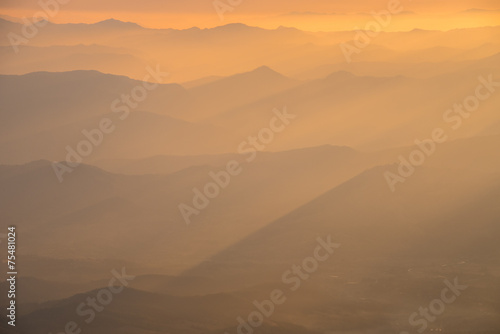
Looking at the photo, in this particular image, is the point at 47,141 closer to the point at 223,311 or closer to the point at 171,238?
the point at 171,238
